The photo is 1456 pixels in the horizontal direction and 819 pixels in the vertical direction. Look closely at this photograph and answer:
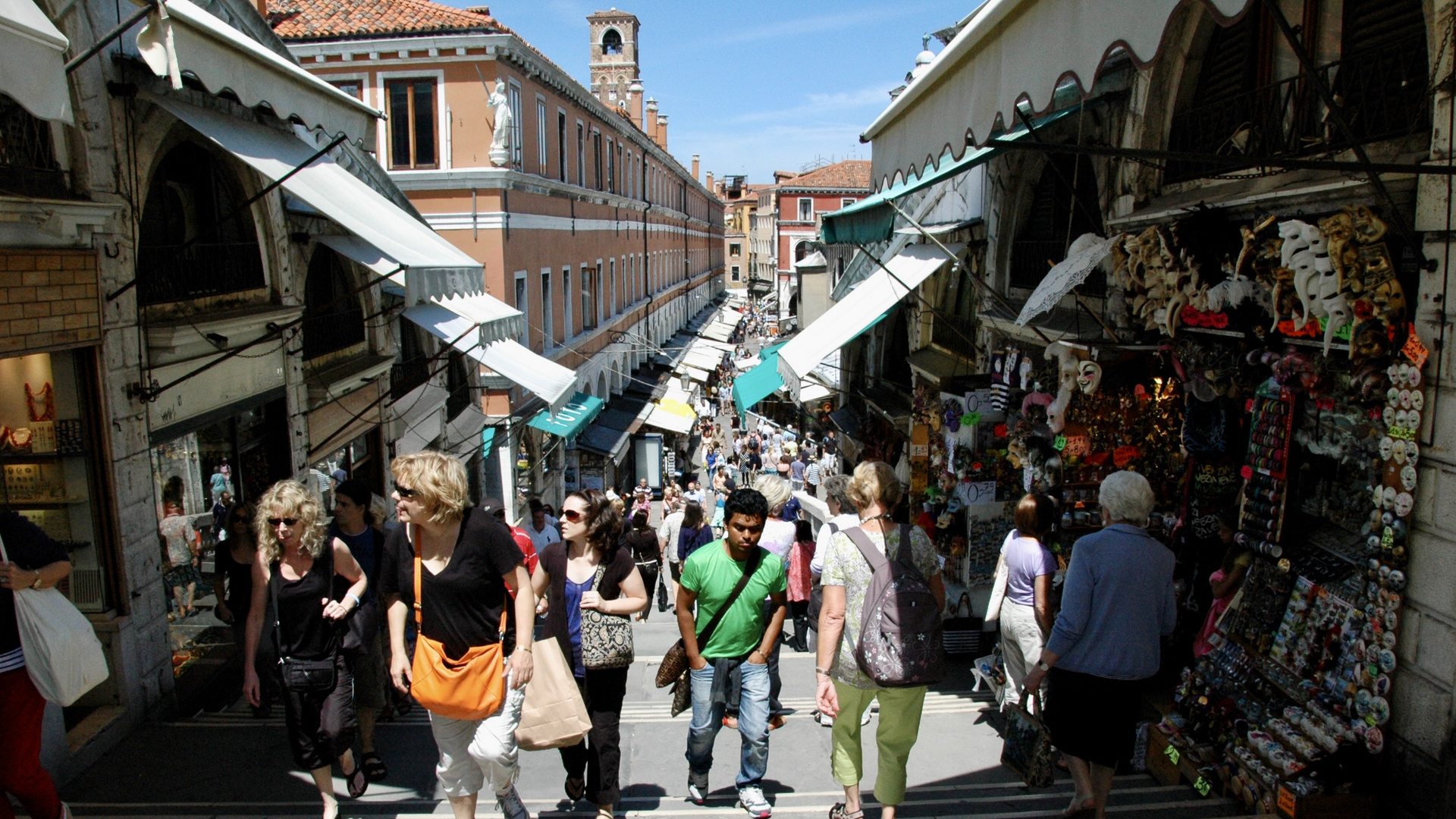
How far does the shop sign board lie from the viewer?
6430 millimetres

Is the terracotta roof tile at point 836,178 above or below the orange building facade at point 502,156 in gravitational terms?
above

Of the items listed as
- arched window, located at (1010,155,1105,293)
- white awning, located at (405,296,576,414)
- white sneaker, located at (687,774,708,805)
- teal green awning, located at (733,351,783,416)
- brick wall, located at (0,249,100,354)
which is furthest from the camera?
teal green awning, located at (733,351,783,416)

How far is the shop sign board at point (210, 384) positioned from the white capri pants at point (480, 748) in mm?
3999

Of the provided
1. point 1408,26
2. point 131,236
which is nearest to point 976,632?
point 1408,26

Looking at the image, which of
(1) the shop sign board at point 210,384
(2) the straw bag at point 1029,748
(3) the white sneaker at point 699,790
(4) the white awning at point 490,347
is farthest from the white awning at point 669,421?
(3) the white sneaker at point 699,790

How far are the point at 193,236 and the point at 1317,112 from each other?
7.57m

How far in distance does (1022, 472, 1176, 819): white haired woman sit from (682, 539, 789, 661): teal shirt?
1188 mm

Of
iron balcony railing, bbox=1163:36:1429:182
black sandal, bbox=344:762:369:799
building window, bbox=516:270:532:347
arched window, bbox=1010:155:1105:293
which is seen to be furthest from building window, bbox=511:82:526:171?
black sandal, bbox=344:762:369:799

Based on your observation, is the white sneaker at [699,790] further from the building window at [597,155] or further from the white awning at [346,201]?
the building window at [597,155]

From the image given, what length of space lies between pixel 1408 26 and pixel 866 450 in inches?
391

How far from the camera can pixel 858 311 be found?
31.5ft

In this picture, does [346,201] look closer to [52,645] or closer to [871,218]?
[52,645]

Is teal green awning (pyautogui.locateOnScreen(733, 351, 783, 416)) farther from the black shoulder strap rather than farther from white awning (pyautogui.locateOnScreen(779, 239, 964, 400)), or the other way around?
the black shoulder strap

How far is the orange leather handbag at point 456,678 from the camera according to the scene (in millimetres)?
3492
